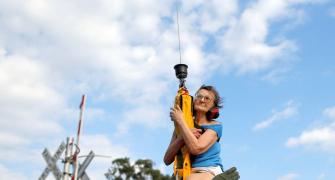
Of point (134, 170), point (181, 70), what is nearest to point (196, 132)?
point (181, 70)

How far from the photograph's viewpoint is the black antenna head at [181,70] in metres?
3.21

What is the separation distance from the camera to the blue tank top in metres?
3.05

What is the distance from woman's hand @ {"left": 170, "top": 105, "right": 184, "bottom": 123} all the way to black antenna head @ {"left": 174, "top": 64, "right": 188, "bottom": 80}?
9.8 inches

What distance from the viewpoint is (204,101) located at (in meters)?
3.24

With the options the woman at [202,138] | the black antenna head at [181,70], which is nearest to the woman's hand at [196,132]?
the woman at [202,138]

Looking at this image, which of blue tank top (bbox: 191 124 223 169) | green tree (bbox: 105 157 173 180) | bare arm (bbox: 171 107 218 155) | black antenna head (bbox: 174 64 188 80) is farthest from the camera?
green tree (bbox: 105 157 173 180)

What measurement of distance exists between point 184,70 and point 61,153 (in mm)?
12907

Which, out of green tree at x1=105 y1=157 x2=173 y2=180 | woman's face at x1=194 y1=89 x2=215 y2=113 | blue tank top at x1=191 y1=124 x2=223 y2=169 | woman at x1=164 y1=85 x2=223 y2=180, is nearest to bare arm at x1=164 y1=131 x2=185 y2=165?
woman at x1=164 y1=85 x2=223 y2=180

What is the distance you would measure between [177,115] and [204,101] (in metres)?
0.30

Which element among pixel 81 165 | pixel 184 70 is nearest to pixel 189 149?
pixel 184 70

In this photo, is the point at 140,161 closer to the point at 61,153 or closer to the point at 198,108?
the point at 61,153

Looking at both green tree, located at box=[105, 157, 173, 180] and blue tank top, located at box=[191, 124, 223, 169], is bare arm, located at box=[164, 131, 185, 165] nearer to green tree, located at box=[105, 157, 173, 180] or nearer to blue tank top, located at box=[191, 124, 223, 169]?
blue tank top, located at box=[191, 124, 223, 169]

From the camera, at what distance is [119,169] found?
39875 mm

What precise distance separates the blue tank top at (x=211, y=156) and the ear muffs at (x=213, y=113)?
0.09 meters
